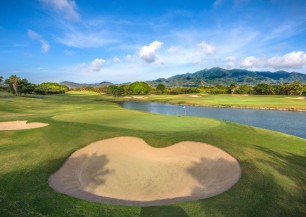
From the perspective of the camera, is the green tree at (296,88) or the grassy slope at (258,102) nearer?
the grassy slope at (258,102)

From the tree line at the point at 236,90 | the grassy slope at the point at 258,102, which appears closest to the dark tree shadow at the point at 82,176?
the grassy slope at the point at 258,102

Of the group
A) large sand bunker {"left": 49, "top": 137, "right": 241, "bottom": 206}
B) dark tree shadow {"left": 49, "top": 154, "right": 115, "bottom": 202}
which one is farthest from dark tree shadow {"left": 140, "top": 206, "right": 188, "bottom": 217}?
dark tree shadow {"left": 49, "top": 154, "right": 115, "bottom": 202}

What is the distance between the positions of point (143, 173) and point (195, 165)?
3.43 metres

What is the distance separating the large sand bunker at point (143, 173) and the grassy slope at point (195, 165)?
734 millimetres

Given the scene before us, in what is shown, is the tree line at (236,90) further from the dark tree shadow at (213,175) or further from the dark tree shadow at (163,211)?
the dark tree shadow at (163,211)

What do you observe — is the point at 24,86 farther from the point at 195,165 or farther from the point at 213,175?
the point at 213,175

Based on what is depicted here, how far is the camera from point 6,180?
13195 mm

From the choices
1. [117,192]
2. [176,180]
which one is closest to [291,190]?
[176,180]

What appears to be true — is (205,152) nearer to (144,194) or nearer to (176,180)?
(176,180)

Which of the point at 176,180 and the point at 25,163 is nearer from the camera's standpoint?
the point at 176,180

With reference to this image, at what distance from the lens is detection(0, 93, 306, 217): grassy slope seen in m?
10.5

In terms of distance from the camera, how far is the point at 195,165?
15688mm

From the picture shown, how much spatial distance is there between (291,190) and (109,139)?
12.6 m

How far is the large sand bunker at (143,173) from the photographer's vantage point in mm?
12516
